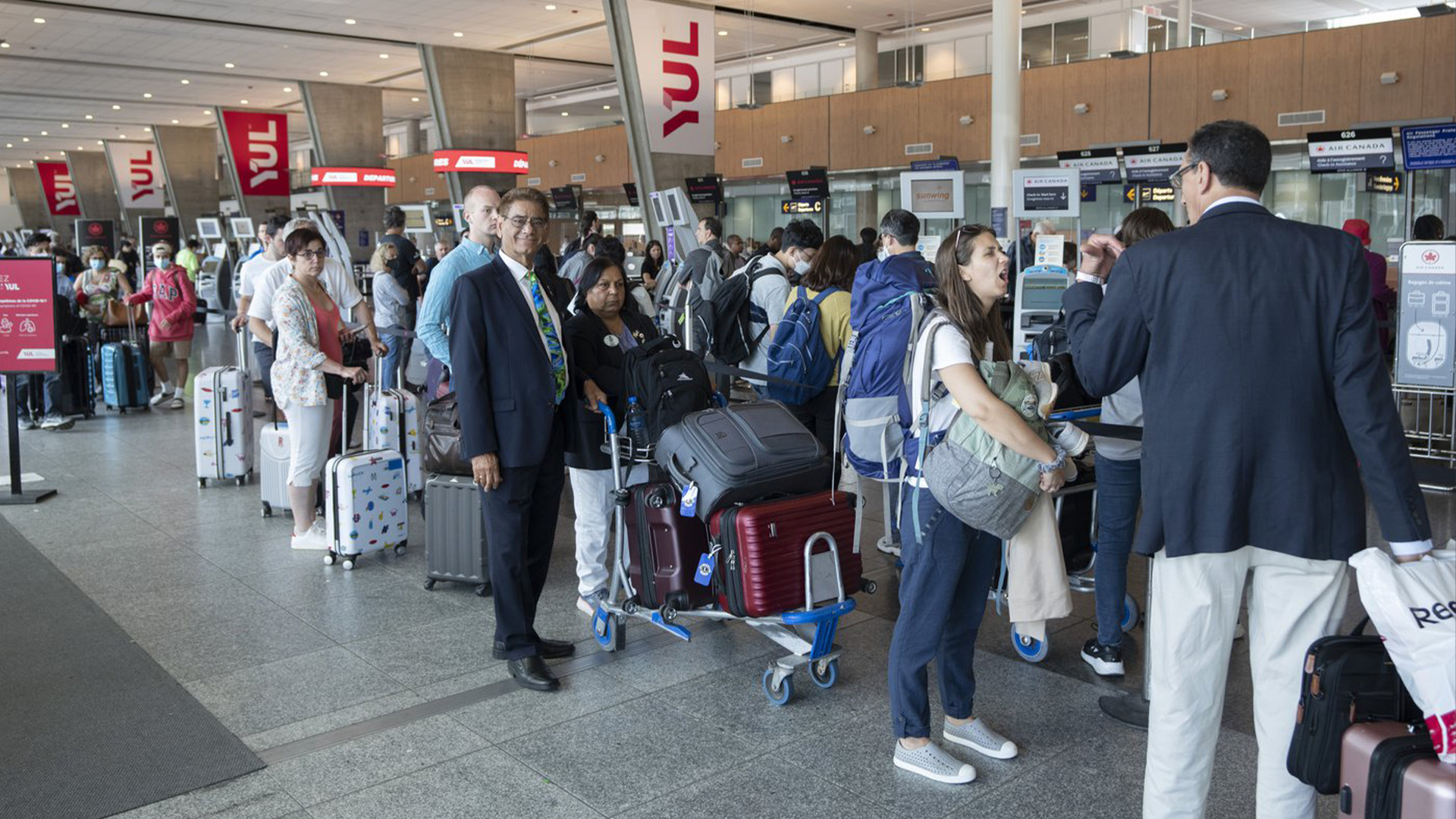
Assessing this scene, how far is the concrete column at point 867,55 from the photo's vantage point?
21.6 meters

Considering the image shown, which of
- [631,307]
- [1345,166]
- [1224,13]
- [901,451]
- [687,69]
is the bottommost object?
[901,451]

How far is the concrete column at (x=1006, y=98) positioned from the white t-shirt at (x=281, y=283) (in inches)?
337

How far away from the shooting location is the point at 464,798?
3176mm

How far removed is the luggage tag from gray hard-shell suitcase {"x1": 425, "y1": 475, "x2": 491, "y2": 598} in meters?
1.57

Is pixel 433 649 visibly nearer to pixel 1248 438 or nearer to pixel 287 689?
pixel 287 689

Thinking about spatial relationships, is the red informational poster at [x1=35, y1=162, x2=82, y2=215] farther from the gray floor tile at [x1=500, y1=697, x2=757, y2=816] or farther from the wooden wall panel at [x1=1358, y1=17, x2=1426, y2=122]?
the gray floor tile at [x1=500, y1=697, x2=757, y2=816]

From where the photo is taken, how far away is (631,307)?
4711 millimetres

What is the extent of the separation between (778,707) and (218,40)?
22.2 meters

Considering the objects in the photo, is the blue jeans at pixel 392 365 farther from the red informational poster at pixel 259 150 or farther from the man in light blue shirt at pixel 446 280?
the red informational poster at pixel 259 150

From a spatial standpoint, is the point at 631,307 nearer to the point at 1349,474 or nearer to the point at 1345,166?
the point at 1349,474

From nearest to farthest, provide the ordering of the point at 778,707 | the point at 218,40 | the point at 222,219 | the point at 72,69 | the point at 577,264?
the point at 778,707 → the point at 577,264 → the point at 218,40 → the point at 72,69 → the point at 222,219

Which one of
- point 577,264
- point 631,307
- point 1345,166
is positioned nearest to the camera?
point 631,307

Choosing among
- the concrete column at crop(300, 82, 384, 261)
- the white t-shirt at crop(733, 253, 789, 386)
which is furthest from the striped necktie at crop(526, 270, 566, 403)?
the concrete column at crop(300, 82, 384, 261)

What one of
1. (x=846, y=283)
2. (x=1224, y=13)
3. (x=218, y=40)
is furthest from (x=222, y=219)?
(x=846, y=283)
